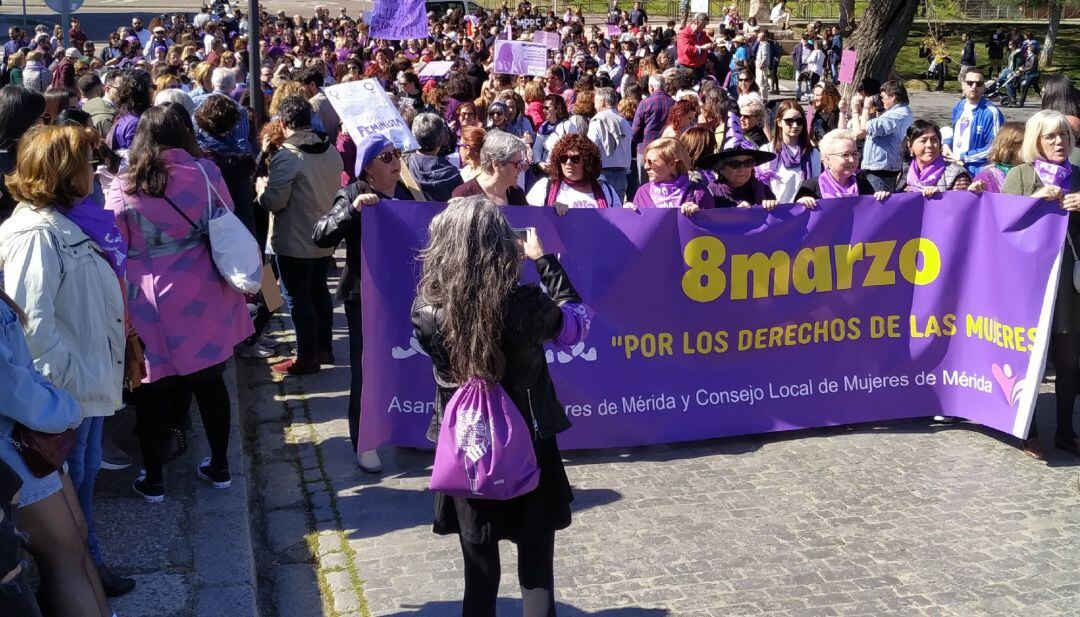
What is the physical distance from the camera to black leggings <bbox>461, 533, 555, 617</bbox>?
12.2 ft

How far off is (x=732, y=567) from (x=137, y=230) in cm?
299

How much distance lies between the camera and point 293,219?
23.2 ft

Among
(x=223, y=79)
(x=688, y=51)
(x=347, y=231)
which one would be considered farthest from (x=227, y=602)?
(x=688, y=51)

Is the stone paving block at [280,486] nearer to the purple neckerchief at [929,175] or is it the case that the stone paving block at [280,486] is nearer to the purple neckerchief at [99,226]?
the purple neckerchief at [99,226]

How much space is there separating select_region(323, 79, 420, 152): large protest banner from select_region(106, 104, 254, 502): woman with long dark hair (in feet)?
3.69

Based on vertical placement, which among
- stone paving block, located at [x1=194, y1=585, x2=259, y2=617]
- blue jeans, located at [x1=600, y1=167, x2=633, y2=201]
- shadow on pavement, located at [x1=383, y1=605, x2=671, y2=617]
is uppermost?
blue jeans, located at [x1=600, y1=167, x2=633, y2=201]

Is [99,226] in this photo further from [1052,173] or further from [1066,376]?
[1066,376]

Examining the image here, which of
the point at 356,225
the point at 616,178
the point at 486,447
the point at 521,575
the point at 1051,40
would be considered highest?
the point at 1051,40

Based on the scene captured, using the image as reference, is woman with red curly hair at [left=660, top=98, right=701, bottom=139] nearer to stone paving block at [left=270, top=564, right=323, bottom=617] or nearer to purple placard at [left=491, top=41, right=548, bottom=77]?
purple placard at [left=491, top=41, right=548, bottom=77]

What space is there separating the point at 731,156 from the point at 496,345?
3.49m

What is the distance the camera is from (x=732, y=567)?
4969 mm

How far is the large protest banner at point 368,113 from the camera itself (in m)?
6.23

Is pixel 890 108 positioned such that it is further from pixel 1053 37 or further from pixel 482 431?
pixel 1053 37

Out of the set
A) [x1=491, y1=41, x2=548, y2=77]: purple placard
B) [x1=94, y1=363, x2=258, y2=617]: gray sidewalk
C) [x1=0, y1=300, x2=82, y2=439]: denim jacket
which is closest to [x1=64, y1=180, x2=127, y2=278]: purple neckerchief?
[x1=0, y1=300, x2=82, y2=439]: denim jacket
